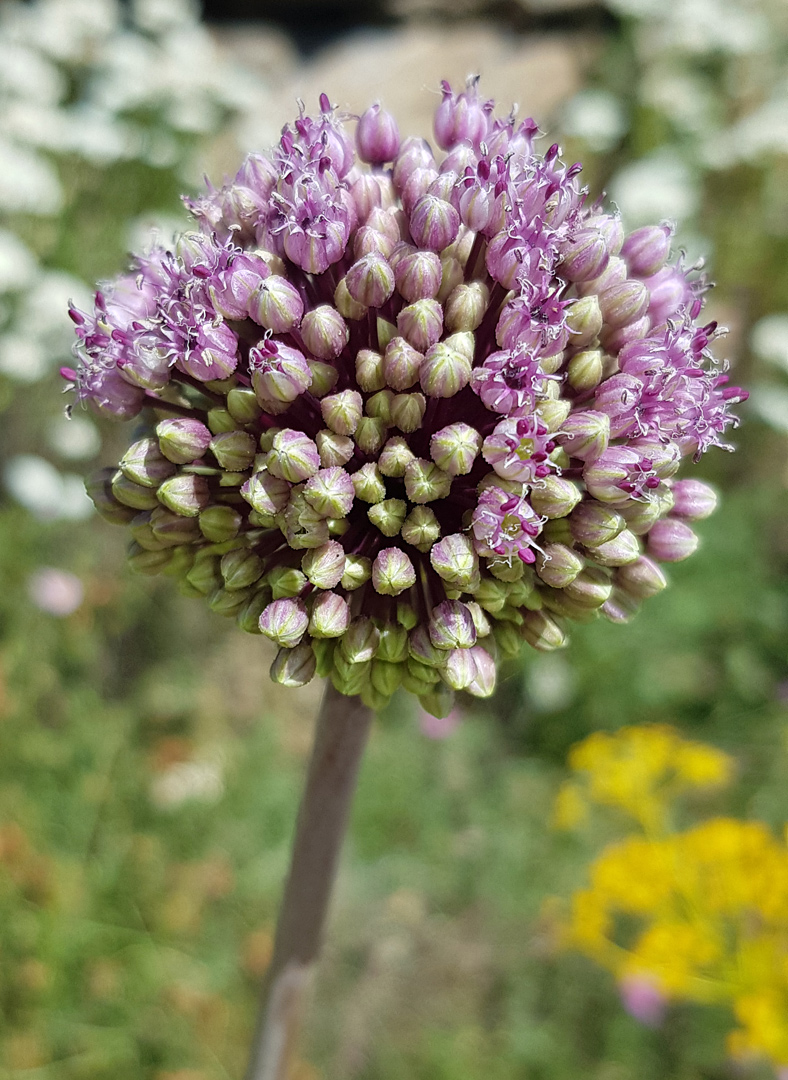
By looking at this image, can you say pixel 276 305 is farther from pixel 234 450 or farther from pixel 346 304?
pixel 234 450

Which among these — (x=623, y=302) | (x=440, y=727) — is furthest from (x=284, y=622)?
(x=440, y=727)

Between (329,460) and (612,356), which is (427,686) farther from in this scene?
(612,356)

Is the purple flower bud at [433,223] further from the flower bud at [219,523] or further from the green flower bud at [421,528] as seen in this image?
the flower bud at [219,523]

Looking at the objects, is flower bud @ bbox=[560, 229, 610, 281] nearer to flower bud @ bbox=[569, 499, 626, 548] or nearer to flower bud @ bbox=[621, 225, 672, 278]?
flower bud @ bbox=[621, 225, 672, 278]


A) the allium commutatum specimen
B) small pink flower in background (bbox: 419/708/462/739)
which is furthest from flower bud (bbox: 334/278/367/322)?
small pink flower in background (bbox: 419/708/462/739)

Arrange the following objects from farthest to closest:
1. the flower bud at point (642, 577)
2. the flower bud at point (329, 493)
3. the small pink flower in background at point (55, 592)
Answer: the small pink flower in background at point (55, 592) → the flower bud at point (642, 577) → the flower bud at point (329, 493)

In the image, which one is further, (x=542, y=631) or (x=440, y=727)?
(x=440, y=727)

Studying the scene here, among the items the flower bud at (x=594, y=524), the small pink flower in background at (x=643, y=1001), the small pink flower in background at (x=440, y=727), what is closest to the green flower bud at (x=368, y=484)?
the flower bud at (x=594, y=524)
